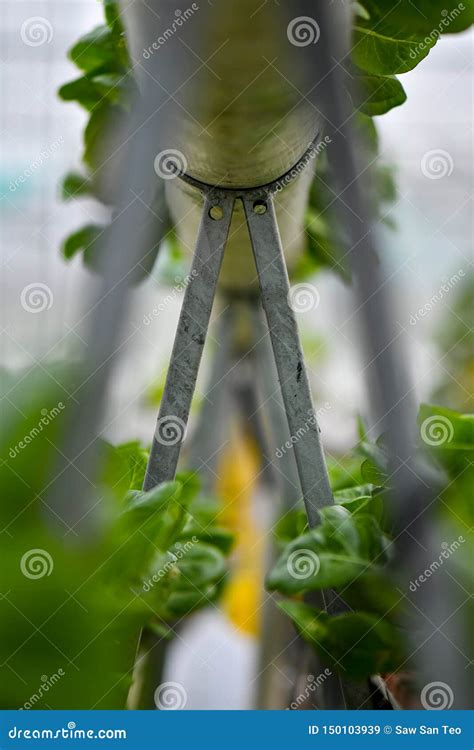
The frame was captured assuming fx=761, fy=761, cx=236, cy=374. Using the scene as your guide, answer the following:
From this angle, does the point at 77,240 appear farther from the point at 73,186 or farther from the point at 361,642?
the point at 361,642

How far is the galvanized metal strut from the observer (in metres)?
0.55

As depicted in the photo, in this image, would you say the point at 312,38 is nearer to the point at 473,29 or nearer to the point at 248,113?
the point at 248,113

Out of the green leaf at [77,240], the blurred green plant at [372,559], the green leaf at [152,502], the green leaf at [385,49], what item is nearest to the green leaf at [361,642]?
the blurred green plant at [372,559]

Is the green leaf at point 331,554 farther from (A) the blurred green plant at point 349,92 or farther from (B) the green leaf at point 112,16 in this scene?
(B) the green leaf at point 112,16

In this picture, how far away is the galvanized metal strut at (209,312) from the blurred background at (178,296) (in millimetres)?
39

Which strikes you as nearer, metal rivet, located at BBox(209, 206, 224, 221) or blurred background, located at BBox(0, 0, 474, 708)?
metal rivet, located at BBox(209, 206, 224, 221)

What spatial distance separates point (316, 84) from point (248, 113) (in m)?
0.05

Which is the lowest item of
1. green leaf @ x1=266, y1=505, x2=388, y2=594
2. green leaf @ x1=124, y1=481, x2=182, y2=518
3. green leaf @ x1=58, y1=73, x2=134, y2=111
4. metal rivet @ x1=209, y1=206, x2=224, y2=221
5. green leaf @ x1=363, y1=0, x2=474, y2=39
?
green leaf @ x1=124, y1=481, x2=182, y2=518

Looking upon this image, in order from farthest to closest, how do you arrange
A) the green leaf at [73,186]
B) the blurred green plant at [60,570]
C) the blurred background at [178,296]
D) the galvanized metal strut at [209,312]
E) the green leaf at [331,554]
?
the green leaf at [73,186] → the blurred background at [178,296] → the galvanized metal strut at [209,312] → the green leaf at [331,554] → the blurred green plant at [60,570]

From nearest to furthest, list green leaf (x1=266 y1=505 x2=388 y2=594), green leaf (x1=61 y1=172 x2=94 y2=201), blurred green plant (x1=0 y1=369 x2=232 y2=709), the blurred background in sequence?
blurred green plant (x1=0 y1=369 x2=232 y2=709) → green leaf (x1=266 y1=505 x2=388 y2=594) → the blurred background → green leaf (x1=61 y1=172 x2=94 y2=201)

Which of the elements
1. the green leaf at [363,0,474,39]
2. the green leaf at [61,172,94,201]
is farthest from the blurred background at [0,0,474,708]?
the green leaf at [363,0,474,39]

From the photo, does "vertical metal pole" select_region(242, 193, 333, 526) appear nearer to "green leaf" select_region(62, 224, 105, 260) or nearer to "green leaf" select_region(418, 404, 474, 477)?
"green leaf" select_region(418, 404, 474, 477)

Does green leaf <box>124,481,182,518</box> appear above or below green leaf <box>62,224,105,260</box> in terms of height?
below

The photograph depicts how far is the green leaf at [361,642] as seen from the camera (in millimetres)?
472
